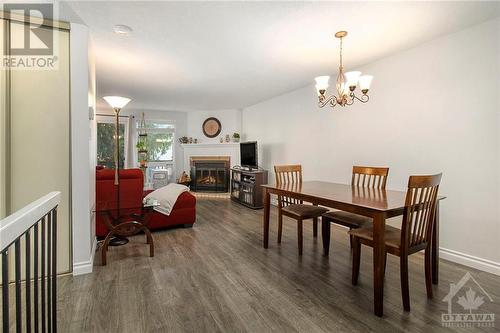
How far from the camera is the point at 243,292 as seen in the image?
2160 mm

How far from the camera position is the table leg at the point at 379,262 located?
1850 mm

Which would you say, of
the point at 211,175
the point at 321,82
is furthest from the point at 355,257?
the point at 211,175

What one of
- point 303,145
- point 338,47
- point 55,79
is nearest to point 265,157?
point 303,145

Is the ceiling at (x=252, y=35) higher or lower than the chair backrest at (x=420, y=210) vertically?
higher

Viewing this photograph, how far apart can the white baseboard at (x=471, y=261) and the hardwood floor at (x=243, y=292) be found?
0.08 m

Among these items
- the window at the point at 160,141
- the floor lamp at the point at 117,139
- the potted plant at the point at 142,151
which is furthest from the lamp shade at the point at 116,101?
the window at the point at 160,141

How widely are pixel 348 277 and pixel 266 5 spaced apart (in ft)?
8.26

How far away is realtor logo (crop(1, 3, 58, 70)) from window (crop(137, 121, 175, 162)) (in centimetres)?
504

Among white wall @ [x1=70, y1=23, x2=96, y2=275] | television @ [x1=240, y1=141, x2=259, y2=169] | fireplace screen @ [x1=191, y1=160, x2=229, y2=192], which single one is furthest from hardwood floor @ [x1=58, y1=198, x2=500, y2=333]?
fireplace screen @ [x1=191, y1=160, x2=229, y2=192]

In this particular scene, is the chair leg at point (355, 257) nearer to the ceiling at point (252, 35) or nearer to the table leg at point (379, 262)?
the table leg at point (379, 262)

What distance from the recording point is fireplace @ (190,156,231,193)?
7.05 meters

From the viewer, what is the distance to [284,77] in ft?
14.2

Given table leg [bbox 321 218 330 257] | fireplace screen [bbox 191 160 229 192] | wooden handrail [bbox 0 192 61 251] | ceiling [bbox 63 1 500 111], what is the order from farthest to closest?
fireplace screen [bbox 191 160 229 192] < table leg [bbox 321 218 330 257] < ceiling [bbox 63 1 500 111] < wooden handrail [bbox 0 192 61 251]

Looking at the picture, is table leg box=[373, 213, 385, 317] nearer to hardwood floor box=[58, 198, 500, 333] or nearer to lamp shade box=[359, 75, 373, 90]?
hardwood floor box=[58, 198, 500, 333]
